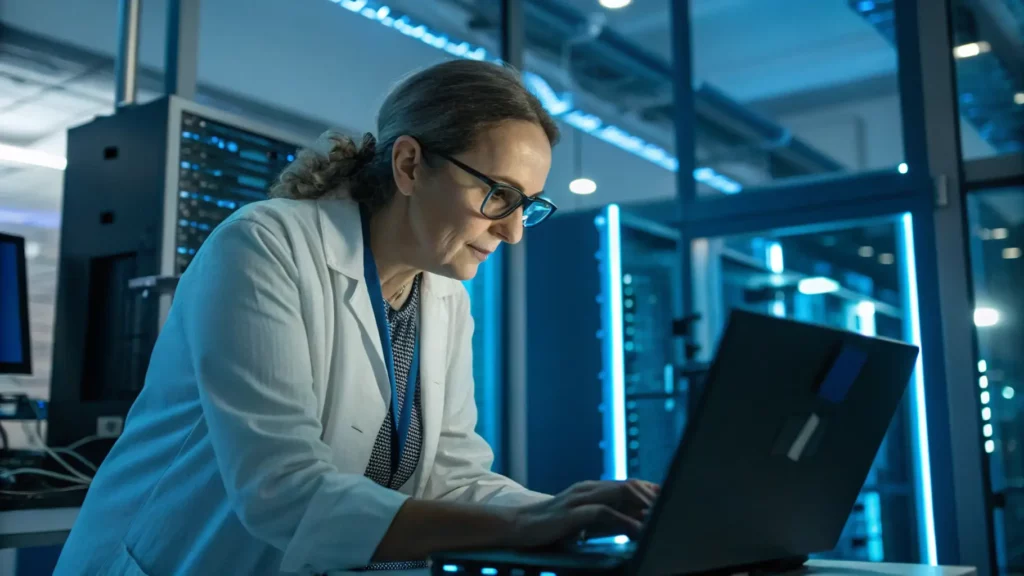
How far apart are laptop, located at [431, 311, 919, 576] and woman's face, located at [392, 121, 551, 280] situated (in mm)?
531

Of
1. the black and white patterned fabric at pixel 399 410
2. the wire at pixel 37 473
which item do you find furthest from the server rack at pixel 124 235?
the black and white patterned fabric at pixel 399 410

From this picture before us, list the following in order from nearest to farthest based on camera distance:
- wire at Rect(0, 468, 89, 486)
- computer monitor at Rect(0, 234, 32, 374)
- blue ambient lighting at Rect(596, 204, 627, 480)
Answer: wire at Rect(0, 468, 89, 486) < computer monitor at Rect(0, 234, 32, 374) < blue ambient lighting at Rect(596, 204, 627, 480)

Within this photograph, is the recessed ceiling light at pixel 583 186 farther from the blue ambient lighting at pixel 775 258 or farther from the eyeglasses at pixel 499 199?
the eyeglasses at pixel 499 199

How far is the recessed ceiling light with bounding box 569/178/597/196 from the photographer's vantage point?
5.78 meters

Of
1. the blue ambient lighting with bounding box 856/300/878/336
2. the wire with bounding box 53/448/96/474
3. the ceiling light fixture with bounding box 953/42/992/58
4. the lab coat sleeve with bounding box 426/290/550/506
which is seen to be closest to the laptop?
the lab coat sleeve with bounding box 426/290/550/506

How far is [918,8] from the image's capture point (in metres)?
3.69

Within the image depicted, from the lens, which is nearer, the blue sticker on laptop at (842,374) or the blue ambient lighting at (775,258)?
the blue sticker on laptop at (842,374)

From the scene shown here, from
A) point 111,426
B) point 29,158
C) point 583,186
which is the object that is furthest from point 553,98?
point 111,426

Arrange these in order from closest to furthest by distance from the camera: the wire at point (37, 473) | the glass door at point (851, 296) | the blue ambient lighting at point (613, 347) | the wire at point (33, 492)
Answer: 1. the wire at point (33, 492)
2. the wire at point (37, 473)
3. the blue ambient lighting at point (613, 347)
4. the glass door at point (851, 296)

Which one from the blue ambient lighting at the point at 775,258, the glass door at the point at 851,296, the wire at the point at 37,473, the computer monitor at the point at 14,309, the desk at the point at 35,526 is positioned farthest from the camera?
the blue ambient lighting at the point at 775,258

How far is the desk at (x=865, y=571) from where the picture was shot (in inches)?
36.1

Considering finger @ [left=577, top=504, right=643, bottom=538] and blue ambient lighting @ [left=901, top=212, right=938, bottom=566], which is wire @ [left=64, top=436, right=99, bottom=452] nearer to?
finger @ [left=577, top=504, right=643, bottom=538]

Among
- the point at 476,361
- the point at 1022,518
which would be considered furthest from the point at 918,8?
the point at 476,361

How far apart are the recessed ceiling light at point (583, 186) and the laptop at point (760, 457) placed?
488 cm
